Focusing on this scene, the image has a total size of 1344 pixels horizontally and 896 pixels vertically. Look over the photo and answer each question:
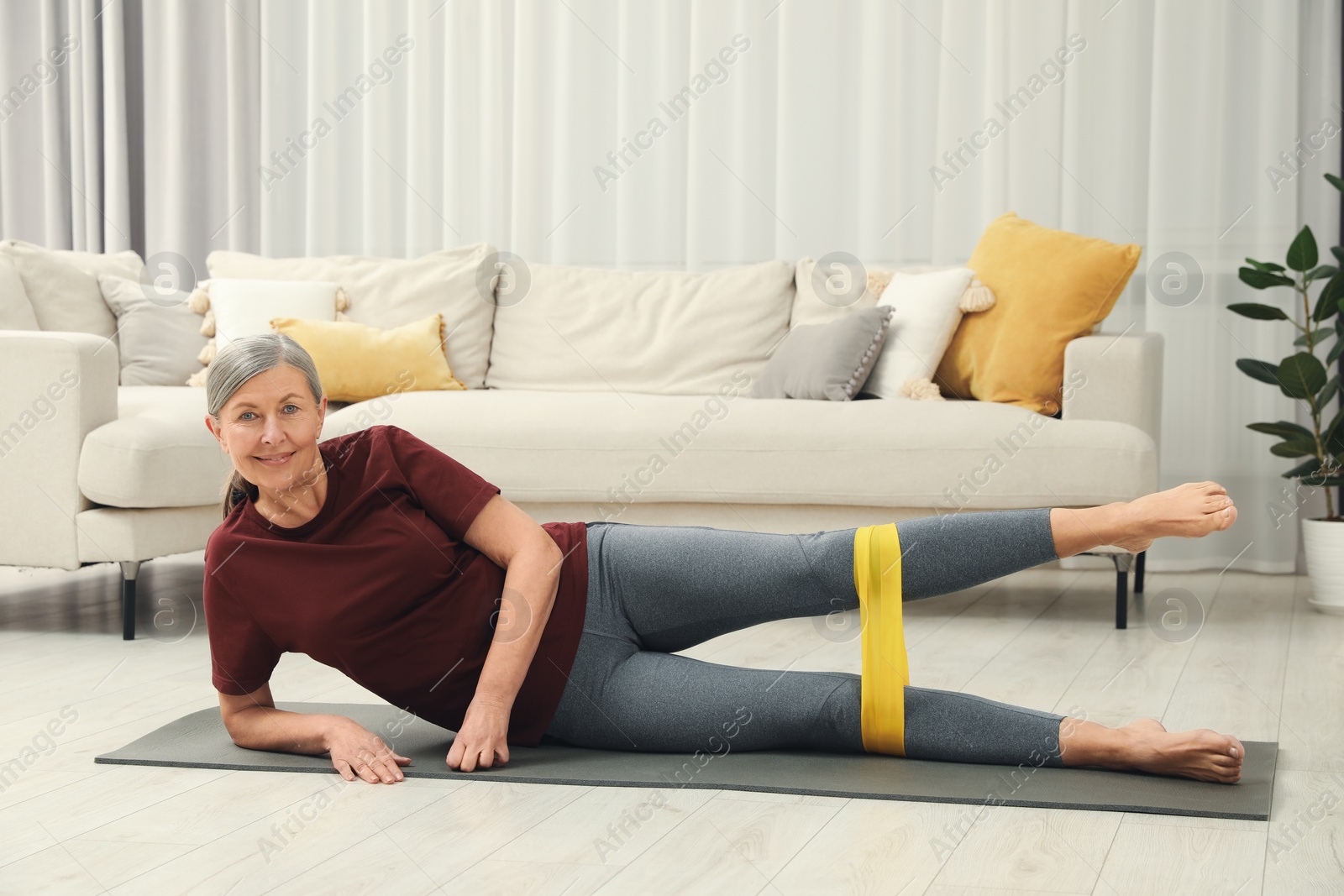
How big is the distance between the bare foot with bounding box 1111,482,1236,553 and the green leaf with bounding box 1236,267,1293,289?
1902mm

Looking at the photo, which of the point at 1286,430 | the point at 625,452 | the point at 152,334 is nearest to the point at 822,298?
the point at 625,452

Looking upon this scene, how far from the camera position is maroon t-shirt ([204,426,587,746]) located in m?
1.65

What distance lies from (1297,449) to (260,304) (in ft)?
9.11

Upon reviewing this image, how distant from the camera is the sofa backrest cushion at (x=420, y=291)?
363cm

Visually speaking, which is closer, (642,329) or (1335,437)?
(1335,437)

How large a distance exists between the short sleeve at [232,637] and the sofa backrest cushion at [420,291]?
1.99 m

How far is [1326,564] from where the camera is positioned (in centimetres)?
307

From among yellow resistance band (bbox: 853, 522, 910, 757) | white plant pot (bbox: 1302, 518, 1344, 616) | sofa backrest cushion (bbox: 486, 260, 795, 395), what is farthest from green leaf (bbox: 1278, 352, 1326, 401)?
yellow resistance band (bbox: 853, 522, 910, 757)

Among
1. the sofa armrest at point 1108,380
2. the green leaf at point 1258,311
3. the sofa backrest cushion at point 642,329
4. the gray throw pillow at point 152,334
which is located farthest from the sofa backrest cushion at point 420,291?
the green leaf at point 1258,311

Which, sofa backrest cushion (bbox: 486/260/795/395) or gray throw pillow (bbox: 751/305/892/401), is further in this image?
sofa backrest cushion (bbox: 486/260/795/395)

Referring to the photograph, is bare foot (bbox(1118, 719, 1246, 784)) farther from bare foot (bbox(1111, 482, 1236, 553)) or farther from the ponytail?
the ponytail

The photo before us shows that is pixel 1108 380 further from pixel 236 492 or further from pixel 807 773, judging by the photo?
pixel 236 492

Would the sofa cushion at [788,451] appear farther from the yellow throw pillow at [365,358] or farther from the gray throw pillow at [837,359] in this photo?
the yellow throw pillow at [365,358]

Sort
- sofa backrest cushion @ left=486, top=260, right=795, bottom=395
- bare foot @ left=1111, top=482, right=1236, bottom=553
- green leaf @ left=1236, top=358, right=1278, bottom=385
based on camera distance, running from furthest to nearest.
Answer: sofa backrest cushion @ left=486, top=260, right=795, bottom=395, green leaf @ left=1236, top=358, right=1278, bottom=385, bare foot @ left=1111, top=482, right=1236, bottom=553
